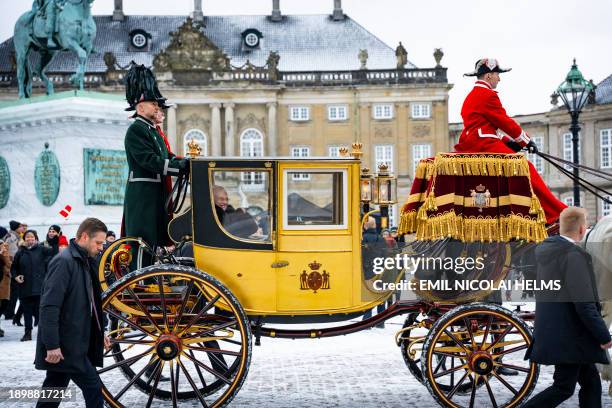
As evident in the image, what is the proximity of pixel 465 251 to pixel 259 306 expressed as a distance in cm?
163

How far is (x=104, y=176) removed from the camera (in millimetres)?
15375

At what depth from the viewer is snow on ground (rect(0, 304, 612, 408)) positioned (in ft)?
23.2

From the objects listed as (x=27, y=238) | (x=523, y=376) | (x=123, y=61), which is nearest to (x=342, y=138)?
(x=123, y=61)

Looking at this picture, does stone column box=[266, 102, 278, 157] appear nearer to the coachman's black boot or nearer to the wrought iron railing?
the wrought iron railing

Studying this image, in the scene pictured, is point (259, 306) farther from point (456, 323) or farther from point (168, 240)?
point (456, 323)

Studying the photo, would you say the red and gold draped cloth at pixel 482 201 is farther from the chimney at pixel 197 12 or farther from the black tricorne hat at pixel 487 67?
the chimney at pixel 197 12

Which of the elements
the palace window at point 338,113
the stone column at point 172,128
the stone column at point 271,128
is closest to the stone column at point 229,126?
the stone column at point 271,128

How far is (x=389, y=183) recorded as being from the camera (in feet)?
21.5

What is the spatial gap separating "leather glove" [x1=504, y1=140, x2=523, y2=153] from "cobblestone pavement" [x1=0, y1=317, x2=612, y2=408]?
208cm

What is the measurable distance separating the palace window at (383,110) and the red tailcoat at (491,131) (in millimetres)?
50865

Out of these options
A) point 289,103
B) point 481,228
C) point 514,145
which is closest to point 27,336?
point 481,228

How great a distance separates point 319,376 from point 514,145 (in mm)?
3140

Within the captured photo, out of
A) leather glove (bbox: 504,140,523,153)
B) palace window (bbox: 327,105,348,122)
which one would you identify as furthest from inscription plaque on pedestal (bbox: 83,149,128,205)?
palace window (bbox: 327,105,348,122)

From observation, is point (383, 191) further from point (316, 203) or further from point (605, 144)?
point (605, 144)
